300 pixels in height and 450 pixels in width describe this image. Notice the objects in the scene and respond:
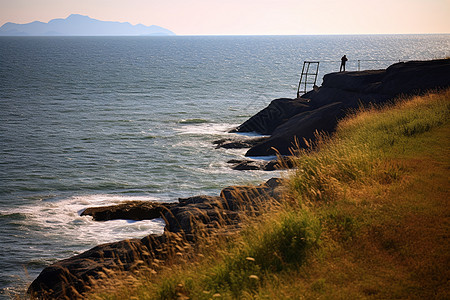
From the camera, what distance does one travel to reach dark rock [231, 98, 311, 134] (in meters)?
37.3

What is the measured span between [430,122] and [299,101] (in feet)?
75.5

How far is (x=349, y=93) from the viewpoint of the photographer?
33.5m

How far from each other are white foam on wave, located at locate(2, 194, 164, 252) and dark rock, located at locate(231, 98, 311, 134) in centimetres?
1783

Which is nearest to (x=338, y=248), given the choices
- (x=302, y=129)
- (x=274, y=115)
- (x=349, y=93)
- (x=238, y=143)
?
(x=302, y=129)

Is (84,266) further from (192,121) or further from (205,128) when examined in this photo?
(192,121)

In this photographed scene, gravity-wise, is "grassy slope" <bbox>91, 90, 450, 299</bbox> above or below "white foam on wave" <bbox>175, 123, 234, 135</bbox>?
above

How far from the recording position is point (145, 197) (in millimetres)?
23422

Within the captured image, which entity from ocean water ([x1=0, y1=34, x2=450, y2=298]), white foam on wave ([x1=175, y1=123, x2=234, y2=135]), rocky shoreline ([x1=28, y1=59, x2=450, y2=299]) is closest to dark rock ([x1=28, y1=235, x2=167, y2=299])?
rocky shoreline ([x1=28, y1=59, x2=450, y2=299])

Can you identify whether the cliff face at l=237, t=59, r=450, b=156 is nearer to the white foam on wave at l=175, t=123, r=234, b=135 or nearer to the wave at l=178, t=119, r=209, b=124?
the white foam on wave at l=175, t=123, r=234, b=135

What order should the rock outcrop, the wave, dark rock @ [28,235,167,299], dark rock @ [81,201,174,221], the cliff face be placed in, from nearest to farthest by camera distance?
the rock outcrop
dark rock @ [28,235,167,299]
dark rock @ [81,201,174,221]
the cliff face
the wave

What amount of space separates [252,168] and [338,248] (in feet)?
66.1

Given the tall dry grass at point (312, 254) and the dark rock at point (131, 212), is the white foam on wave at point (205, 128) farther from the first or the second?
the tall dry grass at point (312, 254)

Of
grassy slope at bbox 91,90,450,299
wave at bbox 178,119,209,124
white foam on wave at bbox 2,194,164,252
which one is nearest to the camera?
→ grassy slope at bbox 91,90,450,299

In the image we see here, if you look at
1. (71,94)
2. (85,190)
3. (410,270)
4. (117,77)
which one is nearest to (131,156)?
(85,190)
